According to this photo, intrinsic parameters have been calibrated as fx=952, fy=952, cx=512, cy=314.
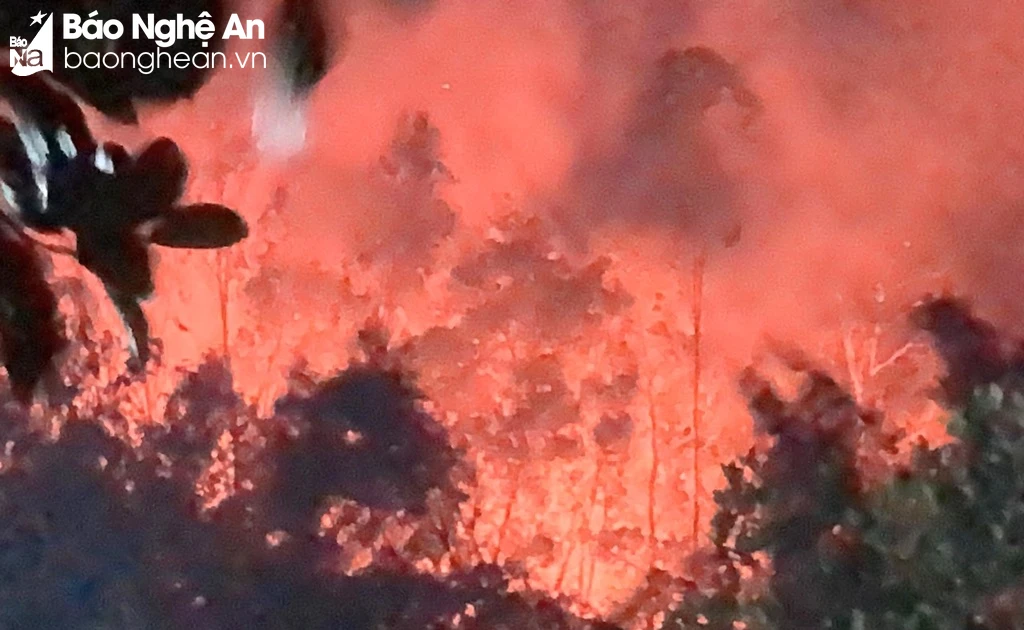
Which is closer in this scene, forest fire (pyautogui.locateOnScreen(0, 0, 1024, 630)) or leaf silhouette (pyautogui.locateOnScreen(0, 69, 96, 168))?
forest fire (pyautogui.locateOnScreen(0, 0, 1024, 630))

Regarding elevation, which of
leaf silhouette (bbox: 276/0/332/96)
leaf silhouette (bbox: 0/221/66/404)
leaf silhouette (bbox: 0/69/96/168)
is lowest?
leaf silhouette (bbox: 0/221/66/404)

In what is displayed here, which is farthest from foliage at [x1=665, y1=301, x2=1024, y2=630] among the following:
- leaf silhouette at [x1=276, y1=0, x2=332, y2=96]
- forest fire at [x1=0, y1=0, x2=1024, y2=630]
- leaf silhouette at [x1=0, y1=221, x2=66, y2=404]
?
leaf silhouette at [x1=0, y1=221, x2=66, y2=404]

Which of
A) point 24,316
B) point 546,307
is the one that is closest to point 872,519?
point 546,307

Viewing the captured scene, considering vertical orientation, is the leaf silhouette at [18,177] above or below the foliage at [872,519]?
above

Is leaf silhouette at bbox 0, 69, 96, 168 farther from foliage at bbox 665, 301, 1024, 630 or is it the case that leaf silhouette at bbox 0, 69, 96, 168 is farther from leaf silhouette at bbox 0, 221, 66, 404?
foliage at bbox 665, 301, 1024, 630

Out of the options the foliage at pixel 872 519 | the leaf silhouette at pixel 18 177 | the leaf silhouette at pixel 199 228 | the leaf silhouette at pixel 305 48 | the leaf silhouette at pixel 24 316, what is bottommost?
the foliage at pixel 872 519

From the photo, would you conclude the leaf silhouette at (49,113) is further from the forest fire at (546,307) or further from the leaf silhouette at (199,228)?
the leaf silhouette at (199,228)

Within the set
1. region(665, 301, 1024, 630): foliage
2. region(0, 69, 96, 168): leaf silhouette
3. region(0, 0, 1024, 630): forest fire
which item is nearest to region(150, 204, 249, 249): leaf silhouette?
region(0, 0, 1024, 630): forest fire

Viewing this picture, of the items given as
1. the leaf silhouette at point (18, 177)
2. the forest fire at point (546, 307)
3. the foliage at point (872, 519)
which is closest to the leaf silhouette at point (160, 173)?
the forest fire at point (546, 307)

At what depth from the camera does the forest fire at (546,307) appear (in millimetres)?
1026

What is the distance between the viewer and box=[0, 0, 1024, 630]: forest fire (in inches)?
40.4

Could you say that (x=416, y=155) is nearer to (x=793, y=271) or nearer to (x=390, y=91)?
(x=390, y=91)

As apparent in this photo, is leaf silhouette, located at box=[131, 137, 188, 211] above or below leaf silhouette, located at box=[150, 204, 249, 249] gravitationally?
above

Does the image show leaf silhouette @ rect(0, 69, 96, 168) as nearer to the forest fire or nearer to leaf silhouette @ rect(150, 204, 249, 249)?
the forest fire
